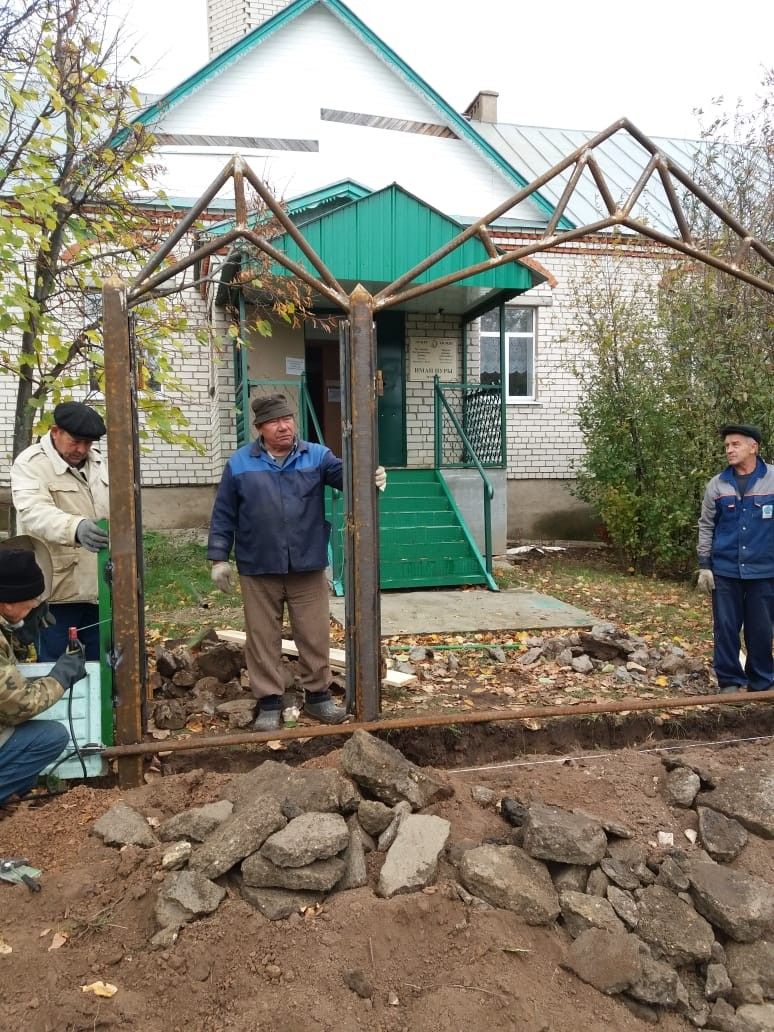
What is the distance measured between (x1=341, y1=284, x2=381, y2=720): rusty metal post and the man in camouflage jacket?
130cm

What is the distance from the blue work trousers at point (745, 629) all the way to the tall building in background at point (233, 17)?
12788 millimetres

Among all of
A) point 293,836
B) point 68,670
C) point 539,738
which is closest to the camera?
point 293,836

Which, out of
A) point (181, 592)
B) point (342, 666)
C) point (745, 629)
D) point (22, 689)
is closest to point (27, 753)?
point (22, 689)

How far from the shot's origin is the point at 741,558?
14.4 feet

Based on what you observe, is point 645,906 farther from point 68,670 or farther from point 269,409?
point 269,409

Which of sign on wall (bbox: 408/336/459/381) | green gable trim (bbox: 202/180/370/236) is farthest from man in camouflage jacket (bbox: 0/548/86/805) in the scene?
sign on wall (bbox: 408/336/459/381)

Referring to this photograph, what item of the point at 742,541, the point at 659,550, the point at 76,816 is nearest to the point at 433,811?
the point at 76,816

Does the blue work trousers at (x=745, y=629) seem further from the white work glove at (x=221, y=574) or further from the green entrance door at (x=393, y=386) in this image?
the green entrance door at (x=393, y=386)

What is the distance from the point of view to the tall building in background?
12.8 metres

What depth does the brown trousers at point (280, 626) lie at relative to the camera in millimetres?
3916

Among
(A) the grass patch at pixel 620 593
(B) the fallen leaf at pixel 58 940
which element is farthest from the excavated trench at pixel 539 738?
(A) the grass patch at pixel 620 593

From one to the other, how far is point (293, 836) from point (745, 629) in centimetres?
331

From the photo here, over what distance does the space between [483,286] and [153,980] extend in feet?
26.6

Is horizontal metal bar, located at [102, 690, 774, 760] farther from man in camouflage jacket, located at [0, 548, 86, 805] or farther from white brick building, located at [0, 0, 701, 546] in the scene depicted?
white brick building, located at [0, 0, 701, 546]
